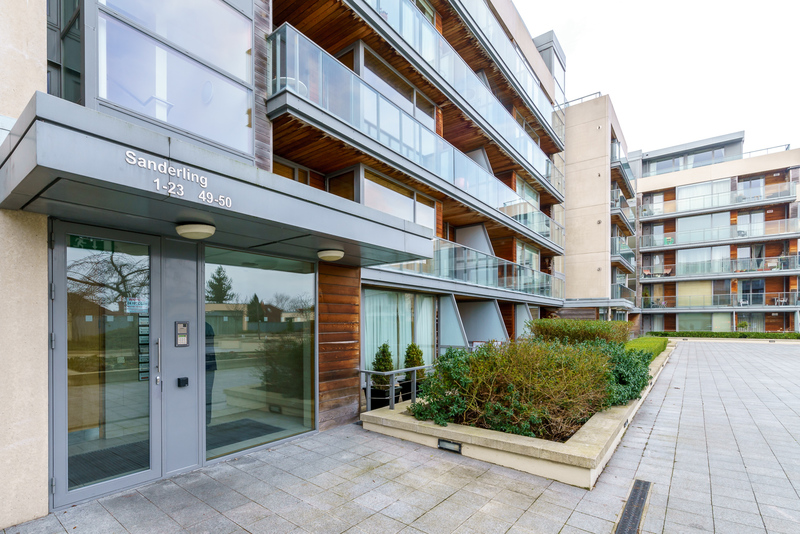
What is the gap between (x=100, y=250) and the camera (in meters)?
4.54

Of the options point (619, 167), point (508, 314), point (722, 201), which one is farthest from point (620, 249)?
point (508, 314)

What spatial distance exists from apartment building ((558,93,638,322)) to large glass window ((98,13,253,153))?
23468mm

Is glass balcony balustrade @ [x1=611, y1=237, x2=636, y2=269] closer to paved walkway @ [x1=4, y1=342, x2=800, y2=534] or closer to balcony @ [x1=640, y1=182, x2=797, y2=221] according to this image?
balcony @ [x1=640, y1=182, x2=797, y2=221]

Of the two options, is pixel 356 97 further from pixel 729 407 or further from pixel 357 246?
pixel 729 407

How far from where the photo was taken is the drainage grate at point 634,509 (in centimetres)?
374

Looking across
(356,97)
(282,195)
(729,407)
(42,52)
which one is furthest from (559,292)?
(42,52)

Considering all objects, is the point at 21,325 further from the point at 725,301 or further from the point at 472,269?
the point at 725,301

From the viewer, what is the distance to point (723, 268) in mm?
34062

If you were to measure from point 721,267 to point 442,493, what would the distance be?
39.3 metres

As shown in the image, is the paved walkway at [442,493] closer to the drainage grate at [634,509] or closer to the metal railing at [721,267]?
the drainage grate at [634,509]

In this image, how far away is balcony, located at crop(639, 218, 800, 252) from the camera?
32.2m

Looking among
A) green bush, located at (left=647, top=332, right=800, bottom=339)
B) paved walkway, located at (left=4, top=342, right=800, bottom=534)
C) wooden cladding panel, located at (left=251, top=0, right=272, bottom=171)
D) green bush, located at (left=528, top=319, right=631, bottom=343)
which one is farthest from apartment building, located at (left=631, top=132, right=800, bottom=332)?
wooden cladding panel, located at (left=251, top=0, right=272, bottom=171)

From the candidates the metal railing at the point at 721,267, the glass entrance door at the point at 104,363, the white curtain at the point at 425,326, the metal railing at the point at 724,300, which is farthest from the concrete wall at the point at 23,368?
the metal railing at the point at 721,267

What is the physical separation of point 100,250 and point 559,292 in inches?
819
